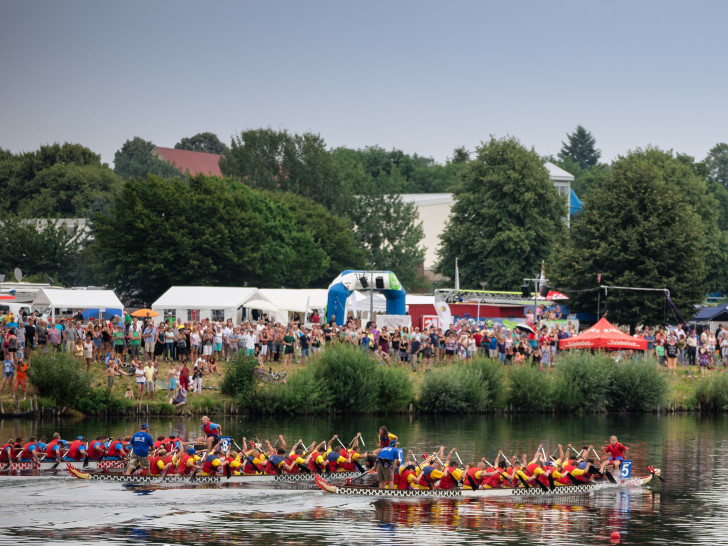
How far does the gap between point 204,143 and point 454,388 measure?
13091 cm

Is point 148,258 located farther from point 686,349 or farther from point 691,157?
point 691,157

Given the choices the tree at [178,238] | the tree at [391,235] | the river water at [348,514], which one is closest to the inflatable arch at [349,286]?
the river water at [348,514]

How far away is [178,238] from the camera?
69.8 meters

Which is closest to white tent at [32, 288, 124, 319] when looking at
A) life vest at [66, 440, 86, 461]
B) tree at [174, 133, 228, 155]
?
life vest at [66, 440, 86, 461]

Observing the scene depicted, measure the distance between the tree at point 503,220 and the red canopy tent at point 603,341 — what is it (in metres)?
26.1

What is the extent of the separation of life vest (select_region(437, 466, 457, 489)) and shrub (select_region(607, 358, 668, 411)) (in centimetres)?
2153

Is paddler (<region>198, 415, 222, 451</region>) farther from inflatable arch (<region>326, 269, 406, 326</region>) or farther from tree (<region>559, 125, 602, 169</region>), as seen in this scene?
tree (<region>559, 125, 602, 169</region>)

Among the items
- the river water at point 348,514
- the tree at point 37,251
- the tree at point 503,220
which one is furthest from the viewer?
the tree at point 37,251

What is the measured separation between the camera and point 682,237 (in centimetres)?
6475

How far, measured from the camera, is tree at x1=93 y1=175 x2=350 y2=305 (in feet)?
Answer: 228

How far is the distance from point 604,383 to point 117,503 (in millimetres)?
27845

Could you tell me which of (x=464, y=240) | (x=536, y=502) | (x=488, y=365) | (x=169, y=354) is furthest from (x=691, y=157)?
(x=536, y=502)

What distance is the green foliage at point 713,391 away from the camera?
2060 inches

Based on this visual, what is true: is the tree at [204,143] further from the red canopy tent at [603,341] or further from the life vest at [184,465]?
the life vest at [184,465]
